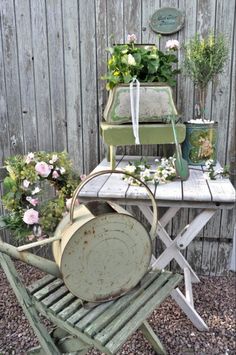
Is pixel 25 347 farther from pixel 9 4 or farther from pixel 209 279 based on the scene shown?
pixel 9 4

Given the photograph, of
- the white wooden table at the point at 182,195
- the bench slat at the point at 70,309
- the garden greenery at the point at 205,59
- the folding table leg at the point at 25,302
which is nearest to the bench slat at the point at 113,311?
the bench slat at the point at 70,309

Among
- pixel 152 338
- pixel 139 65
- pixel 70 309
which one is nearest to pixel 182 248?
pixel 152 338

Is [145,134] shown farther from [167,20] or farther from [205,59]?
[167,20]

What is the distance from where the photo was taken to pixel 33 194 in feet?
6.76

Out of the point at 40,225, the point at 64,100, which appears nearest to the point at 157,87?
the point at 64,100

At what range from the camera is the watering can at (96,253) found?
139cm

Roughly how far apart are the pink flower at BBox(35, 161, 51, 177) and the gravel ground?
973 millimetres

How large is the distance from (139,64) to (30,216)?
1.07 metres

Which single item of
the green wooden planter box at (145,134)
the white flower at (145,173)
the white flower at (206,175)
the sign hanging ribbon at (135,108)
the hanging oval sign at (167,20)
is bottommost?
the white flower at (206,175)

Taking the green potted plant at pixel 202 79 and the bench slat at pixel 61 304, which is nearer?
the bench slat at pixel 61 304

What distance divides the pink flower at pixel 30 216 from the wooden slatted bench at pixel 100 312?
14.5 inches

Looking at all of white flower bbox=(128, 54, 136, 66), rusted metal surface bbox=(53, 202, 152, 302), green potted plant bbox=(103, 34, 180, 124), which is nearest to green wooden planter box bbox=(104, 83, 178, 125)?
green potted plant bbox=(103, 34, 180, 124)

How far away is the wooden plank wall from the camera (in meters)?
2.33

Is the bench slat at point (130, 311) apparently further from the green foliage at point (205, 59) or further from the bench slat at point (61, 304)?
the green foliage at point (205, 59)
